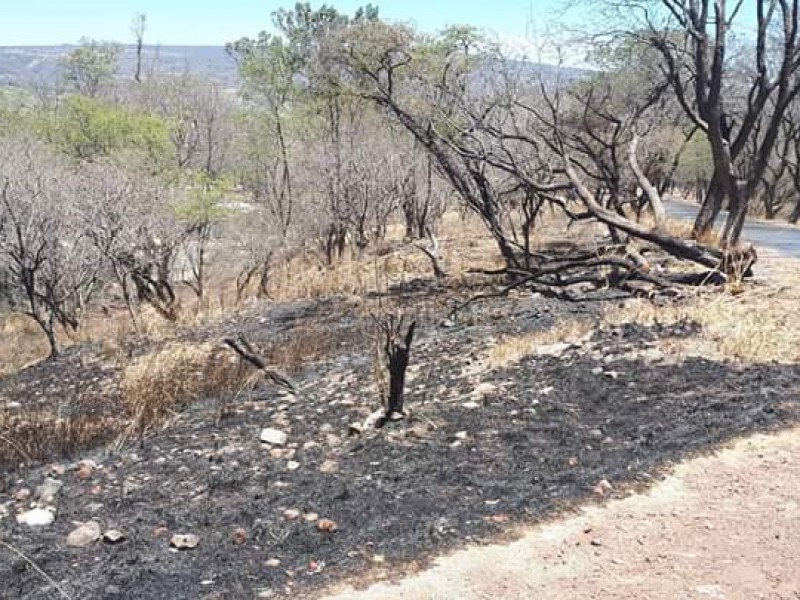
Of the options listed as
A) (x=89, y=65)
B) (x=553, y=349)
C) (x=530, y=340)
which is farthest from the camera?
(x=89, y=65)

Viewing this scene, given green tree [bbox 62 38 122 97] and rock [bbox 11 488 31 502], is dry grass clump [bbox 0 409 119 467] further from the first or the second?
green tree [bbox 62 38 122 97]

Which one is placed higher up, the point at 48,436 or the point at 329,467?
the point at 329,467

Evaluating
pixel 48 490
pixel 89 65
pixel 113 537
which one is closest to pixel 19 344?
pixel 48 490

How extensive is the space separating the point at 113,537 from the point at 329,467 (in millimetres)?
1350

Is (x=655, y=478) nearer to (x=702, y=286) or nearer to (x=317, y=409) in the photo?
(x=317, y=409)

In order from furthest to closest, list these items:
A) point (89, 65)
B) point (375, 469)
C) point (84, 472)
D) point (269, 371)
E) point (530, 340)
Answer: point (89, 65)
point (530, 340)
point (269, 371)
point (84, 472)
point (375, 469)

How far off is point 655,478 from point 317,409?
306 cm

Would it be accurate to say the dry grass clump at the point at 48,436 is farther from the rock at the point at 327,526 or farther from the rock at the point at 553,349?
the rock at the point at 553,349

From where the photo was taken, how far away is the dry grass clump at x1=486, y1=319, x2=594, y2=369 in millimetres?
6977

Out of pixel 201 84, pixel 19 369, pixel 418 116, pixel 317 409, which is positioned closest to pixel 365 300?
pixel 418 116

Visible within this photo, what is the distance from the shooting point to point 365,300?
1320cm

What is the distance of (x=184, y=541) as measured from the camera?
12.7ft

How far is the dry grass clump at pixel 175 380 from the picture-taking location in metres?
7.22

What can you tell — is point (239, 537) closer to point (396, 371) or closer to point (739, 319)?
point (396, 371)
